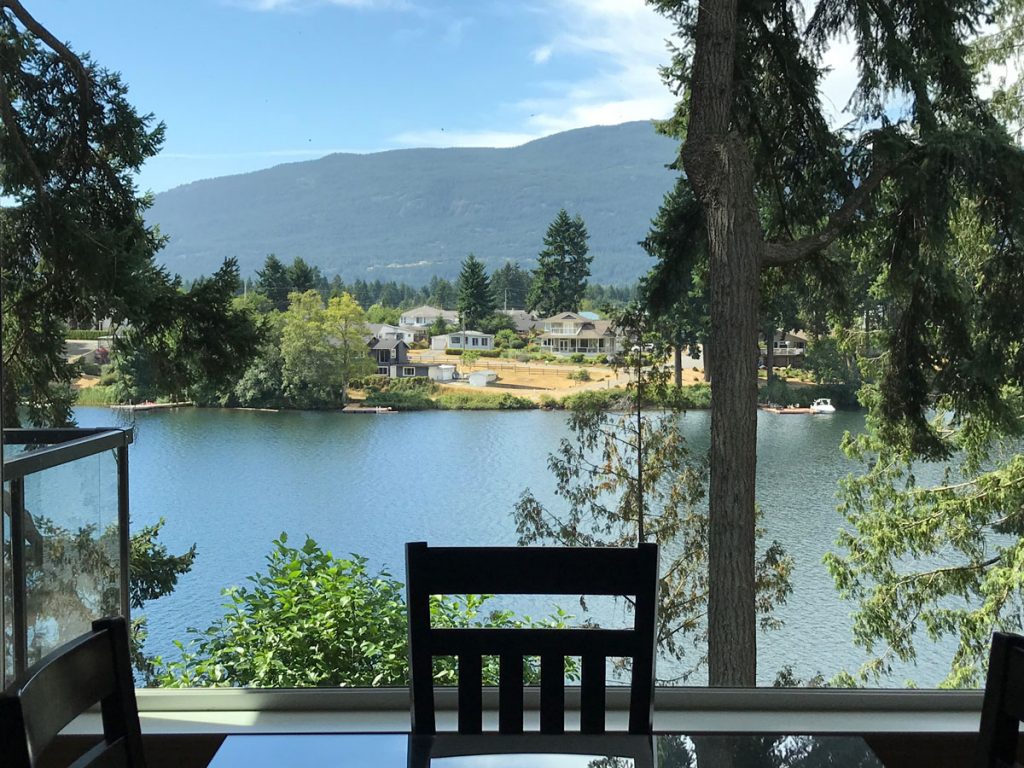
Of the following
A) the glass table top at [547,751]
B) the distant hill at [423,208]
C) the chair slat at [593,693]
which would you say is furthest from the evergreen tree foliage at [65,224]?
the chair slat at [593,693]

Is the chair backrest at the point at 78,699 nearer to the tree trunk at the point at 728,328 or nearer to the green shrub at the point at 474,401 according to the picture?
the green shrub at the point at 474,401

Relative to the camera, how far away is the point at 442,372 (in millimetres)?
5578

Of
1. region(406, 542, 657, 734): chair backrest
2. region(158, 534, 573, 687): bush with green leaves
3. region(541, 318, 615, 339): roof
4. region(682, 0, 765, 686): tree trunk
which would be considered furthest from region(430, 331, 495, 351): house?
region(406, 542, 657, 734): chair backrest

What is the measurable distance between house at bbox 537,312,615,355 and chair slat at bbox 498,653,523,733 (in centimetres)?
404

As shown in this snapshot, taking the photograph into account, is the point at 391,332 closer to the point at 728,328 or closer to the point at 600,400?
the point at 600,400

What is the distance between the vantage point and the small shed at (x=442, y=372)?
5.58 metres

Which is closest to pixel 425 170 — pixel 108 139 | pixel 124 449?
pixel 108 139

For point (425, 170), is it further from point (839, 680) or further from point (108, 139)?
point (839, 680)

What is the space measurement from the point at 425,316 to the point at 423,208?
68 cm

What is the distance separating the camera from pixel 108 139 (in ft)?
19.7

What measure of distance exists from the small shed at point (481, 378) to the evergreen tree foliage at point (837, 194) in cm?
128

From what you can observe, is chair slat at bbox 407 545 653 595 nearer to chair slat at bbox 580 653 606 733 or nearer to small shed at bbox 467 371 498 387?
A: chair slat at bbox 580 653 606 733

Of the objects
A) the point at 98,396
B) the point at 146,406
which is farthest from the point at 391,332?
the point at 98,396

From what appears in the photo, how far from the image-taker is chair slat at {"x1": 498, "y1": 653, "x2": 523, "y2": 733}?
1.64 metres
